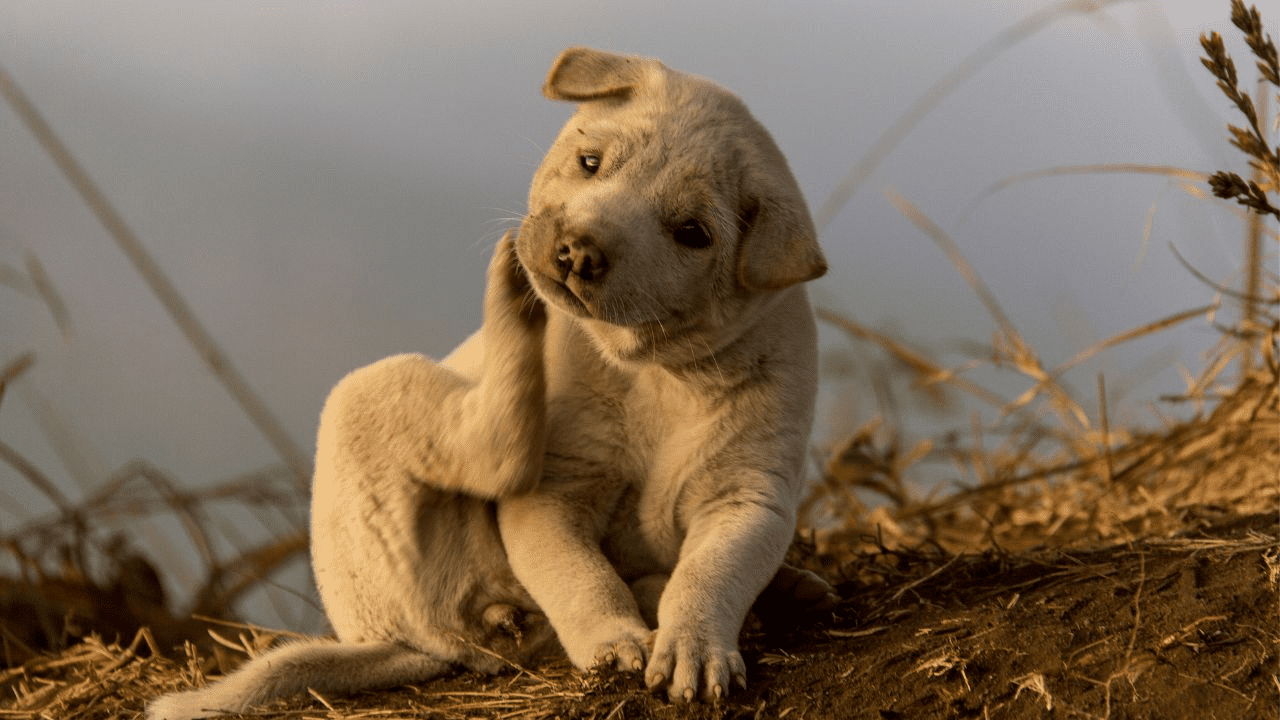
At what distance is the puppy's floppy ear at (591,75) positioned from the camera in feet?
12.4

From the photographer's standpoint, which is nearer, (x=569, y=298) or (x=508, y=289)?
(x=569, y=298)

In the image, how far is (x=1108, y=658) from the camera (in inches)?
130

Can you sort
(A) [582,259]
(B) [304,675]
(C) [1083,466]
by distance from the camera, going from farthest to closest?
(C) [1083,466], (B) [304,675], (A) [582,259]

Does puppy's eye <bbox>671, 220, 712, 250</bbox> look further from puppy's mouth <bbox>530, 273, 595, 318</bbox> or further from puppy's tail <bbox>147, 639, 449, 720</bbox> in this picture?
puppy's tail <bbox>147, 639, 449, 720</bbox>

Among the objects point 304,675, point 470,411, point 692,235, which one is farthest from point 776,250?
point 304,675

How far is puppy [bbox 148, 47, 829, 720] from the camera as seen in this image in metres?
3.46

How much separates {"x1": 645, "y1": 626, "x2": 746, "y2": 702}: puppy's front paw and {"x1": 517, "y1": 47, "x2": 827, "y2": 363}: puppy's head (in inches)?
33.4

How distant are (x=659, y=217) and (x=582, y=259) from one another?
279 mm

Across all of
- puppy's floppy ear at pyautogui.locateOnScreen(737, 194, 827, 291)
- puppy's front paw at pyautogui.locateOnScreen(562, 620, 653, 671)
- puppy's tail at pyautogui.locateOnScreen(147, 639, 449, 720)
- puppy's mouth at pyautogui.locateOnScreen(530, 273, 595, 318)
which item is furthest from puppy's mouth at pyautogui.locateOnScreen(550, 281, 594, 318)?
puppy's tail at pyautogui.locateOnScreen(147, 639, 449, 720)

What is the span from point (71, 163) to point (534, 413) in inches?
135

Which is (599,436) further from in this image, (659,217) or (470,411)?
(659,217)

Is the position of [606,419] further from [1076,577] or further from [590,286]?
[1076,577]

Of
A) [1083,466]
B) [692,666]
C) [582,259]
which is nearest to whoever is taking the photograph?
[692,666]

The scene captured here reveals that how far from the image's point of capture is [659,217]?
11.4 feet
